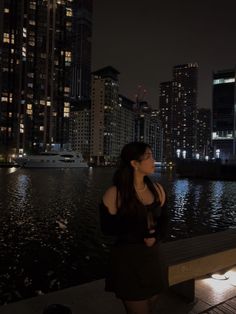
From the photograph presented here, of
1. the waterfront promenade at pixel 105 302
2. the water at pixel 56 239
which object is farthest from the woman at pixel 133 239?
the water at pixel 56 239

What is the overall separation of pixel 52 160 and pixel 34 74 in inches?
2649

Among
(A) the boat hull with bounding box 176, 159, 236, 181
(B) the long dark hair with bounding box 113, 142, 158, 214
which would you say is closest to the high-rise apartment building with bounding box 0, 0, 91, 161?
(A) the boat hull with bounding box 176, 159, 236, 181

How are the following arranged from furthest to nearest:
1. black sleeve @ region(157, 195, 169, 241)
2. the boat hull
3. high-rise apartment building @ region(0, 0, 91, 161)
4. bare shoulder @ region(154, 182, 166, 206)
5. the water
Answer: high-rise apartment building @ region(0, 0, 91, 161)
the boat hull
the water
bare shoulder @ region(154, 182, 166, 206)
black sleeve @ region(157, 195, 169, 241)

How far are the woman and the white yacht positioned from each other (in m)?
120

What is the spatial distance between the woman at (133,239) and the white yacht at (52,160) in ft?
393

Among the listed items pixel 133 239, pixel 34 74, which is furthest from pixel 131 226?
pixel 34 74

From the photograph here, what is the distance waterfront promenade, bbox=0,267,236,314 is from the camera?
4.57 meters

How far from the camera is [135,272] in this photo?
10.5 feet

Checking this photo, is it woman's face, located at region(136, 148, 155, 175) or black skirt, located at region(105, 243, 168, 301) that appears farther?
woman's face, located at region(136, 148, 155, 175)

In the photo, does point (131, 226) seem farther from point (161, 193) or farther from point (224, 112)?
point (224, 112)

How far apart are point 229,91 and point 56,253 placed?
138998 millimetres

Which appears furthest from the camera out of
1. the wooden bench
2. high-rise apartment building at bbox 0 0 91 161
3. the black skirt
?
high-rise apartment building at bbox 0 0 91 161

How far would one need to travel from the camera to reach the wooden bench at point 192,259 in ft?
16.3

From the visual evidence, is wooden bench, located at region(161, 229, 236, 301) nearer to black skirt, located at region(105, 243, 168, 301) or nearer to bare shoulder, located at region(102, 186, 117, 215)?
black skirt, located at region(105, 243, 168, 301)
